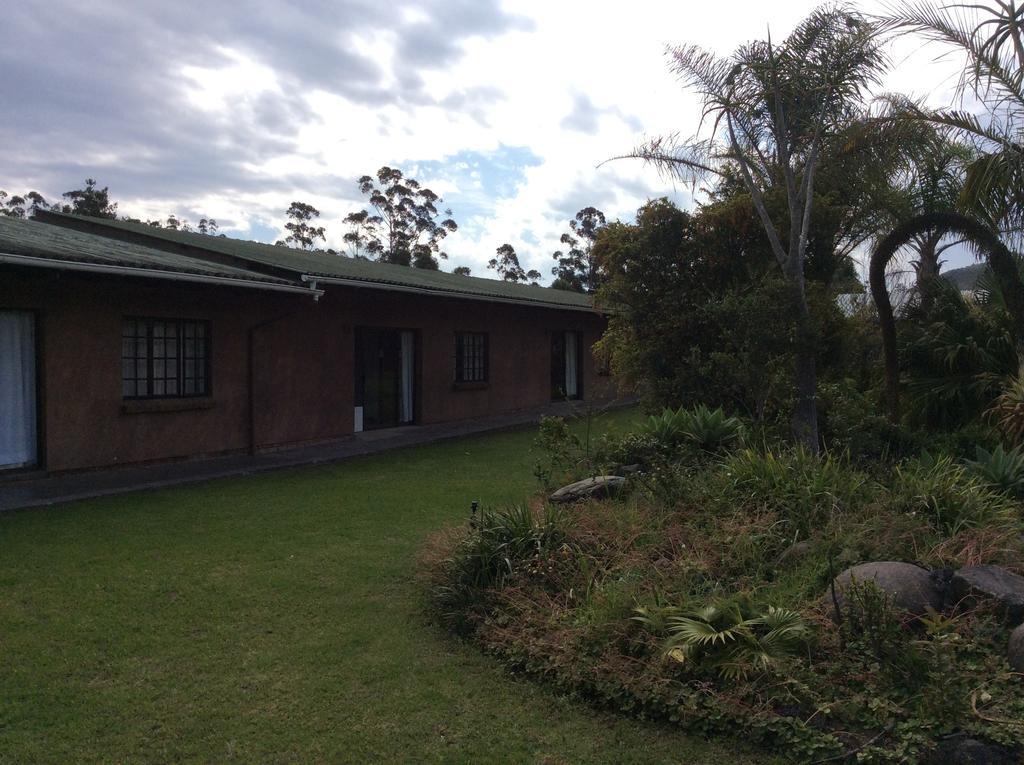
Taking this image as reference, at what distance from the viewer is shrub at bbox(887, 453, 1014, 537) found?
5.57 metres

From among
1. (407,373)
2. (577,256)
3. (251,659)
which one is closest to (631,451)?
(251,659)

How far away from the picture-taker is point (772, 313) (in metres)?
8.55

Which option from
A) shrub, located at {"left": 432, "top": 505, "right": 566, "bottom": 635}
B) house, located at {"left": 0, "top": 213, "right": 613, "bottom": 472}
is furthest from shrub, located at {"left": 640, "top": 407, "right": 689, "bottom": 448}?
shrub, located at {"left": 432, "top": 505, "right": 566, "bottom": 635}

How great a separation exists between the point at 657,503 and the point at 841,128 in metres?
5.52

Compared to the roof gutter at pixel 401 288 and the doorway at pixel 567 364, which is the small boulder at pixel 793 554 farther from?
the doorway at pixel 567 364

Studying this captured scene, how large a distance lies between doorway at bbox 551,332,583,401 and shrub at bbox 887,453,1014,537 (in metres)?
15.6

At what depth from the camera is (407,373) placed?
16.1 metres

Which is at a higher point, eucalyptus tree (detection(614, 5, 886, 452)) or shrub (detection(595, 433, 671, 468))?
eucalyptus tree (detection(614, 5, 886, 452))

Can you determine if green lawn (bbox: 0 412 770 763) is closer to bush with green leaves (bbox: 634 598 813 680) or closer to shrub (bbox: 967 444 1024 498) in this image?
bush with green leaves (bbox: 634 598 813 680)

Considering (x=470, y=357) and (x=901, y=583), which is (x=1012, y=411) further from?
(x=470, y=357)

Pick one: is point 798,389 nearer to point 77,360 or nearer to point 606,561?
point 606,561

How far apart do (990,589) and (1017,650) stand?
Result: 1.57ft

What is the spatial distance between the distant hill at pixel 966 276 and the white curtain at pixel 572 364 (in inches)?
390

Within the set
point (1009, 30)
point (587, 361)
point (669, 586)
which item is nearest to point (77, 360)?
point (669, 586)
